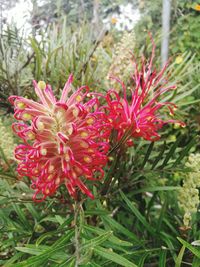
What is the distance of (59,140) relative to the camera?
0.51m

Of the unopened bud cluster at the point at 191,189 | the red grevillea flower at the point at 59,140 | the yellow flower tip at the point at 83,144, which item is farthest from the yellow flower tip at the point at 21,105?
the unopened bud cluster at the point at 191,189

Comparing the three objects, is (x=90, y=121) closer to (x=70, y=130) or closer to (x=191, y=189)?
(x=70, y=130)

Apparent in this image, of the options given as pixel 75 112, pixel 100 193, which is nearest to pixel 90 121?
pixel 75 112

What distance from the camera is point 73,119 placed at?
519 millimetres

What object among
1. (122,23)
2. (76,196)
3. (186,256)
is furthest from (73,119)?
(122,23)

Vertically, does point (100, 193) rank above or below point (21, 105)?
below

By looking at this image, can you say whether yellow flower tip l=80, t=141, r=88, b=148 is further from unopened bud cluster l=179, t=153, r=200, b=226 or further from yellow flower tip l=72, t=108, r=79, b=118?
unopened bud cluster l=179, t=153, r=200, b=226

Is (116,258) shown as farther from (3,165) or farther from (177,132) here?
(177,132)

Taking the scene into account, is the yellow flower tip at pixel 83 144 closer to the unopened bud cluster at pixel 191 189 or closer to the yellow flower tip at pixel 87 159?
the yellow flower tip at pixel 87 159

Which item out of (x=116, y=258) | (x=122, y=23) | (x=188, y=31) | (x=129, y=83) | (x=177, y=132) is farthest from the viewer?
(x=122, y=23)

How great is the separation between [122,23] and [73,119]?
2.71 metres

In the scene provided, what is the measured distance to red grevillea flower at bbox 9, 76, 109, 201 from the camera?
0.51m

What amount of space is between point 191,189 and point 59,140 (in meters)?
0.29

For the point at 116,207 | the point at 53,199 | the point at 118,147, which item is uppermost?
the point at 118,147
